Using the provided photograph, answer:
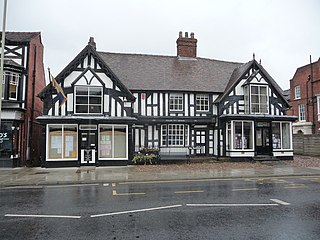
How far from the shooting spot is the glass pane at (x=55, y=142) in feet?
58.3

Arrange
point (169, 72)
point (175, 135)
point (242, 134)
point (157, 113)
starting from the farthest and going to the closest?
point (169, 72)
point (175, 135)
point (157, 113)
point (242, 134)

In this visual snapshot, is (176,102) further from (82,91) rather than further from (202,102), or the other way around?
(82,91)

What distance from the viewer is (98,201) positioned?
8.49 metres

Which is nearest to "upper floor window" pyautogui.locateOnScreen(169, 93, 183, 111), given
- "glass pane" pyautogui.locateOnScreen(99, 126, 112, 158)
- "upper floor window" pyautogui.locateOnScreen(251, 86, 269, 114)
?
"glass pane" pyautogui.locateOnScreen(99, 126, 112, 158)

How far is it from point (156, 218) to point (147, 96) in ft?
49.8

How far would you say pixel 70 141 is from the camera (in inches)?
711

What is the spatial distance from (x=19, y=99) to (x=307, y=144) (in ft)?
86.4

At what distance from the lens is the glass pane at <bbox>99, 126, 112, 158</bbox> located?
18.5 meters

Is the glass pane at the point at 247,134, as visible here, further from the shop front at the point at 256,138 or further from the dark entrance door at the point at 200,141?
the dark entrance door at the point at 200,141

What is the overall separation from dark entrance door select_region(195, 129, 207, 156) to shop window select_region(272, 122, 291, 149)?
5859 mm

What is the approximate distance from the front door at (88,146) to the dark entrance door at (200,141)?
8.66 m

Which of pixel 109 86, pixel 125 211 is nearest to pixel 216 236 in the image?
pixel 125 211

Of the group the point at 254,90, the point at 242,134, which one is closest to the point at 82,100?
the point at 242,134

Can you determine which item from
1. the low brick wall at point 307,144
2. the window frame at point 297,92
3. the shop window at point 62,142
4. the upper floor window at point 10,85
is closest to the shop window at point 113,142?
the shop window at point 62,142
